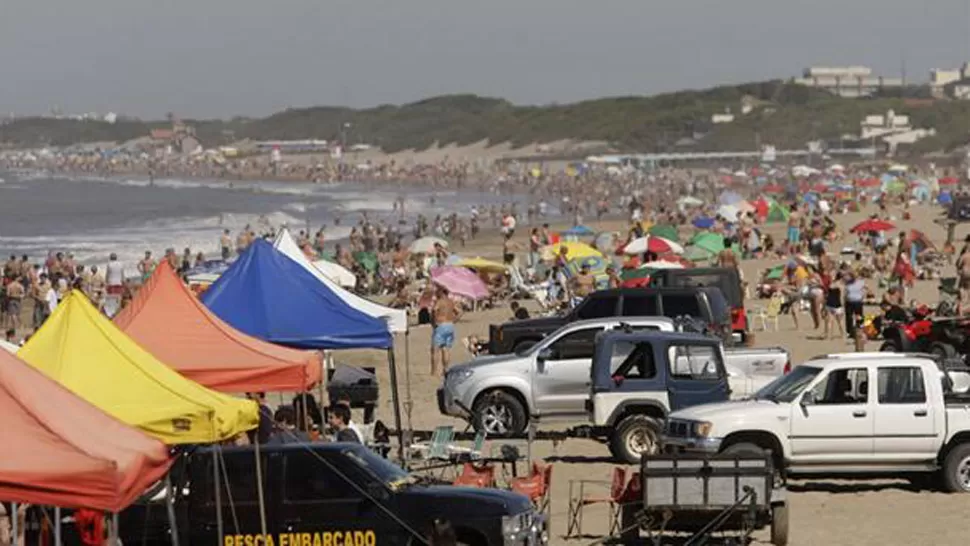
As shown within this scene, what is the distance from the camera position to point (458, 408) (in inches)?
868

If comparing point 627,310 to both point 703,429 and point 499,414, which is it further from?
point 703,429

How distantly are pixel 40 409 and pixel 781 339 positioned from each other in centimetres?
2330

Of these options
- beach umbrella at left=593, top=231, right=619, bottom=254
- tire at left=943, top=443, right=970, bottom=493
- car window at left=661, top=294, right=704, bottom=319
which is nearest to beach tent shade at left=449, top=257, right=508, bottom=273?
beach umbrella at left=593, top=231, right=619, bottom=254

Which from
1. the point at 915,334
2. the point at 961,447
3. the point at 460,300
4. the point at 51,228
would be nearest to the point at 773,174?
the point at 51,228

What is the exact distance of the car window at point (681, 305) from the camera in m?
25.2

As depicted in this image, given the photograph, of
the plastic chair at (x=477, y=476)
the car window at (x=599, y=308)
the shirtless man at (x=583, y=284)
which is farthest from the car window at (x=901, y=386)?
the shirtless man at (x=583, y=284)

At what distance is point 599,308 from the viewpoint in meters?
25.2

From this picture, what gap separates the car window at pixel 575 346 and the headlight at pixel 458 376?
0.92 meters

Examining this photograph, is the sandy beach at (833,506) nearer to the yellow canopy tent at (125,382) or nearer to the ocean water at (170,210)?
the yellow canopy tent at (125,382)

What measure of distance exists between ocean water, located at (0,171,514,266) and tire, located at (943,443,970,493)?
158ft

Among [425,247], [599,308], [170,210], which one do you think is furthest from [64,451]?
[170,210]

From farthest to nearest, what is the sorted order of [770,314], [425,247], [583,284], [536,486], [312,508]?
1. [425,247]
2. [583,284]
3. [770,314]
4. [536,486]
5. [312,508]

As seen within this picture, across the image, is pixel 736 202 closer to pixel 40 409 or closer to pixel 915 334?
pixel 915 334

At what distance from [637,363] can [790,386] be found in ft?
8.43
